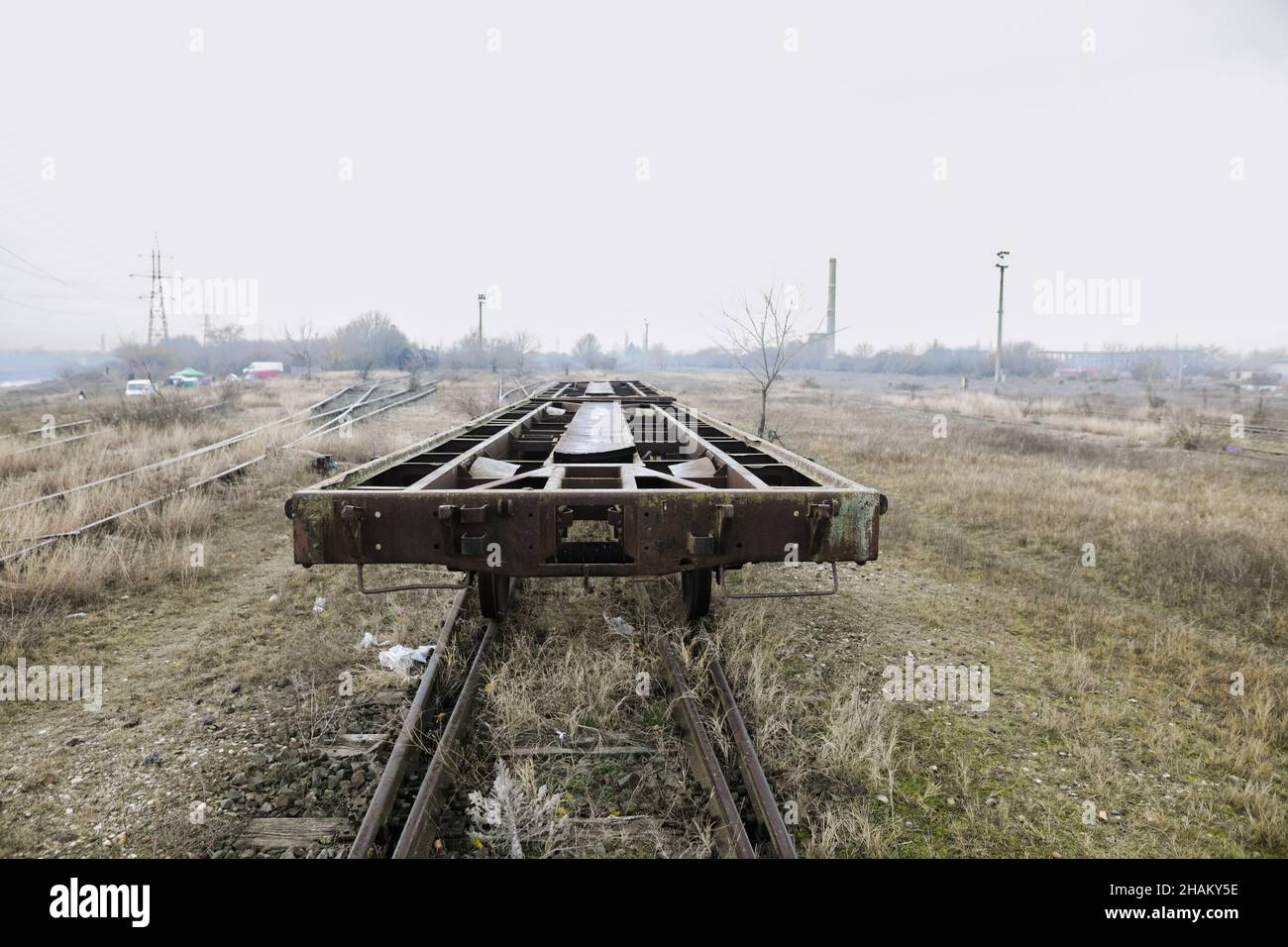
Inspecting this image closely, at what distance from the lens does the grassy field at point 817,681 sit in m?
2.58

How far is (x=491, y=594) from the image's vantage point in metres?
3.96

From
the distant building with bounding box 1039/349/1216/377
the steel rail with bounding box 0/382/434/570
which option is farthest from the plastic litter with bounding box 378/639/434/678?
the distant building with bounding box 1039/349/1216/377

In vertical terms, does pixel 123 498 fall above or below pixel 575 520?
below

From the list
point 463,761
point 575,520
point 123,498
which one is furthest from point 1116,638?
point 123,498

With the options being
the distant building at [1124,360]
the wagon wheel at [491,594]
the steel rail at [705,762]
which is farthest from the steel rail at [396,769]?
the distant building at [1124,360]

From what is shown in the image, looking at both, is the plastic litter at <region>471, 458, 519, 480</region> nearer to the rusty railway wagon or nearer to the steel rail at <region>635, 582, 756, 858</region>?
the rusty railway wagon

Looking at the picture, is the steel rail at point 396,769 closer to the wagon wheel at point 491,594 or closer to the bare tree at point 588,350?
the wagon wheel at point 491,594

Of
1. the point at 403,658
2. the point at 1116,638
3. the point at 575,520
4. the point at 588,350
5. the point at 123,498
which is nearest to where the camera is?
the point at 575,520

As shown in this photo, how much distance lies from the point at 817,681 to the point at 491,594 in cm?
211

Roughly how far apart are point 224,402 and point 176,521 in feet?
50.8

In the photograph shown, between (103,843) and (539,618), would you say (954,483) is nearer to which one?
(539,618)

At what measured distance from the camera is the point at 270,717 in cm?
324

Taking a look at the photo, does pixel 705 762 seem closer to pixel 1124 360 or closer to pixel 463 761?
pixel 463 761
